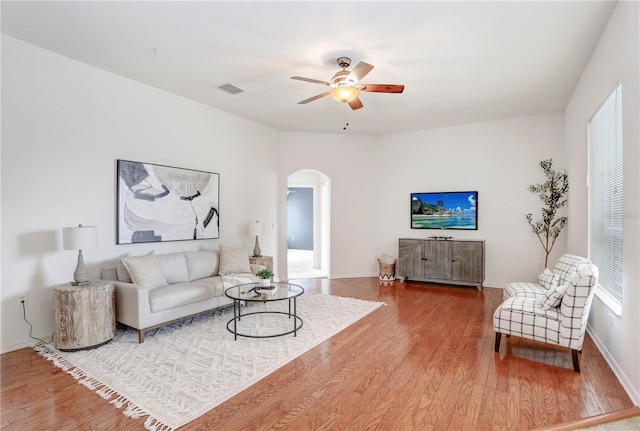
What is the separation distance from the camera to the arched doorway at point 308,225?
8078 mm

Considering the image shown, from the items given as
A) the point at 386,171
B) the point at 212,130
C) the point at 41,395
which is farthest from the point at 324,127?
the point at 41,395

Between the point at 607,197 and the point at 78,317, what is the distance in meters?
5.37

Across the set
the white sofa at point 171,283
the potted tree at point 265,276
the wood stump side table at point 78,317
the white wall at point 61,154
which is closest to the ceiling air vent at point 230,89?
the white wall at point 61,154

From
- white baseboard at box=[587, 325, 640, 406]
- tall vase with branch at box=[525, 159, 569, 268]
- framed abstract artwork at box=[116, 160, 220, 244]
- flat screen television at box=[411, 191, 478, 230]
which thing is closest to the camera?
white baseboard at box=[587, 325, 640, 406]

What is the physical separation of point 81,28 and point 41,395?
3.18 metres

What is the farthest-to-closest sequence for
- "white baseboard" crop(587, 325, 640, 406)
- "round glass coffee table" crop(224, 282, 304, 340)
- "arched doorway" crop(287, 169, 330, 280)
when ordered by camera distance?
"arched doorway" crop(287, 169, 330, 280) < "round glass coffee table" crop(224, 282, 304, 340) < "white baseboard" crop(587, 325, 640, 406)

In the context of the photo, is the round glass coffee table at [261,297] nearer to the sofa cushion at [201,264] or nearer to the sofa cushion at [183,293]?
the sofa cushion at [183,293]

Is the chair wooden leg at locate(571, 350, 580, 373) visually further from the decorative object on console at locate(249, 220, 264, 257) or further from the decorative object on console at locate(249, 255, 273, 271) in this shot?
the decorative object on console at locate(249, 220, 264, 257)

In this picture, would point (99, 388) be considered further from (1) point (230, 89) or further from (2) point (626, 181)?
(2) point (626, 181)

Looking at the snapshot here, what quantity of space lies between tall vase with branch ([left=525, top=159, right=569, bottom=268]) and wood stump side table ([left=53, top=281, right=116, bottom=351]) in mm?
6301

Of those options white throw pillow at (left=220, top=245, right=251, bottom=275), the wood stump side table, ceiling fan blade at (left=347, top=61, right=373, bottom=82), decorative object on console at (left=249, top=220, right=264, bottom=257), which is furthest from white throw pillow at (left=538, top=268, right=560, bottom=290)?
the wood stump side table

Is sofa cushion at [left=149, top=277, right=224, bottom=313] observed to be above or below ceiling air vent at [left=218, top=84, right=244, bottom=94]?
below

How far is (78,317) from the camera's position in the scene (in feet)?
10.6

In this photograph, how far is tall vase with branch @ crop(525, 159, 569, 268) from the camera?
5.57m
